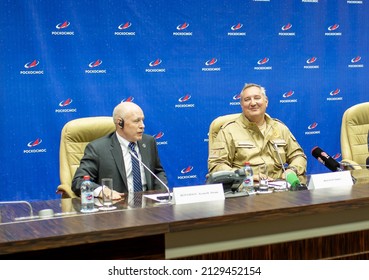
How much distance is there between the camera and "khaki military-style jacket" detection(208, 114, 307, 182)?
356 cm

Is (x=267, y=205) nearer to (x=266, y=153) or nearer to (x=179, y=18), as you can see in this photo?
(x=266, y=153)

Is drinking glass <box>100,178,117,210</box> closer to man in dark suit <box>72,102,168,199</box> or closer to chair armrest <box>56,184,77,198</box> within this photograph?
man in dark suit <box>72,102,168,199</box>

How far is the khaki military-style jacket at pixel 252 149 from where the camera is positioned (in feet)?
11.7

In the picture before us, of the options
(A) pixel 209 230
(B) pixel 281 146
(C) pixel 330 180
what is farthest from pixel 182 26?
(A) pixel 209 230

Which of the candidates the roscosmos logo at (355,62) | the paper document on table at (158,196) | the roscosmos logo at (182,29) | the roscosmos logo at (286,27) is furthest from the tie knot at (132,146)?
the roscosmos logo at (355,62)

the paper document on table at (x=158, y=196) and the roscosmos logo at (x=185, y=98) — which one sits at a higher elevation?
the roscosmos logo at (x=185, y=98)

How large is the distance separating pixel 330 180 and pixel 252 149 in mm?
930

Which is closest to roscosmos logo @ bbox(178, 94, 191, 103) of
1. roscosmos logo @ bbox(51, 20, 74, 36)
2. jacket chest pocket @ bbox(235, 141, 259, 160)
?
roscosmos logo @ bbox(51, 20, 74, 36)

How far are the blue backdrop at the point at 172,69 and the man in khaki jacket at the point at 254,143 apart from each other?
127cm

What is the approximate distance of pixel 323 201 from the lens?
7.25 ft

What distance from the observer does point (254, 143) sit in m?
3.61

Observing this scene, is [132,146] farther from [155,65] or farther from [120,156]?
[155,65]

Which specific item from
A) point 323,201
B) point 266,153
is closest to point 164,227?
point 323,201

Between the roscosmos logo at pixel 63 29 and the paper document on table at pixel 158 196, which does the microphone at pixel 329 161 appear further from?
the roscosmos logo at pixel 63 29
